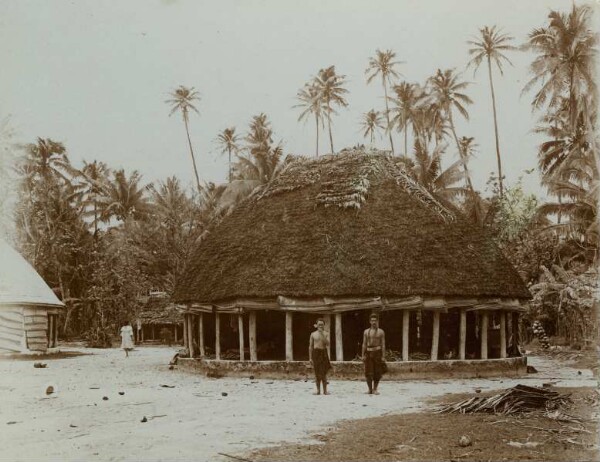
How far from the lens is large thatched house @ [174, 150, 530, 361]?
57.7ft

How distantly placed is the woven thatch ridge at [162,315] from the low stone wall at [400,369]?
778 inches

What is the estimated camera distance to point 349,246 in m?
18.6

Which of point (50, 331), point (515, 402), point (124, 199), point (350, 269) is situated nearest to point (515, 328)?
point (350, 269)

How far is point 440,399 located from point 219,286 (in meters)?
7.97

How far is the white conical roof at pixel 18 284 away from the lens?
24.7m

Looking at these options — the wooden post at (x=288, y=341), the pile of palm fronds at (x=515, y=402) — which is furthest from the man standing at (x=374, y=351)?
the wooden post at (x=288, y=341)

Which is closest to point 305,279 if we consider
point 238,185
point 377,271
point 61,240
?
point 377,271

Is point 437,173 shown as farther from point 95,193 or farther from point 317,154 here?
point 95,193

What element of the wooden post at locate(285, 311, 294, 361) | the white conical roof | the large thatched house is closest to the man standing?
the large thatched house

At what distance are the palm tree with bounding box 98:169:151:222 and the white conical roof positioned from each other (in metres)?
19.9

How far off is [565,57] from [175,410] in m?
22.1

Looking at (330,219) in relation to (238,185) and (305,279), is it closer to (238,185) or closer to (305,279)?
(305,279)

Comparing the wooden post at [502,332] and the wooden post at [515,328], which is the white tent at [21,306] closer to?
the wooden post at [502,332]

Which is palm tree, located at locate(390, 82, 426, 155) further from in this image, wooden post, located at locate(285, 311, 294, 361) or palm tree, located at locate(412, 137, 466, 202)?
wooden post, located at locate(285, 311, 294, 361)
